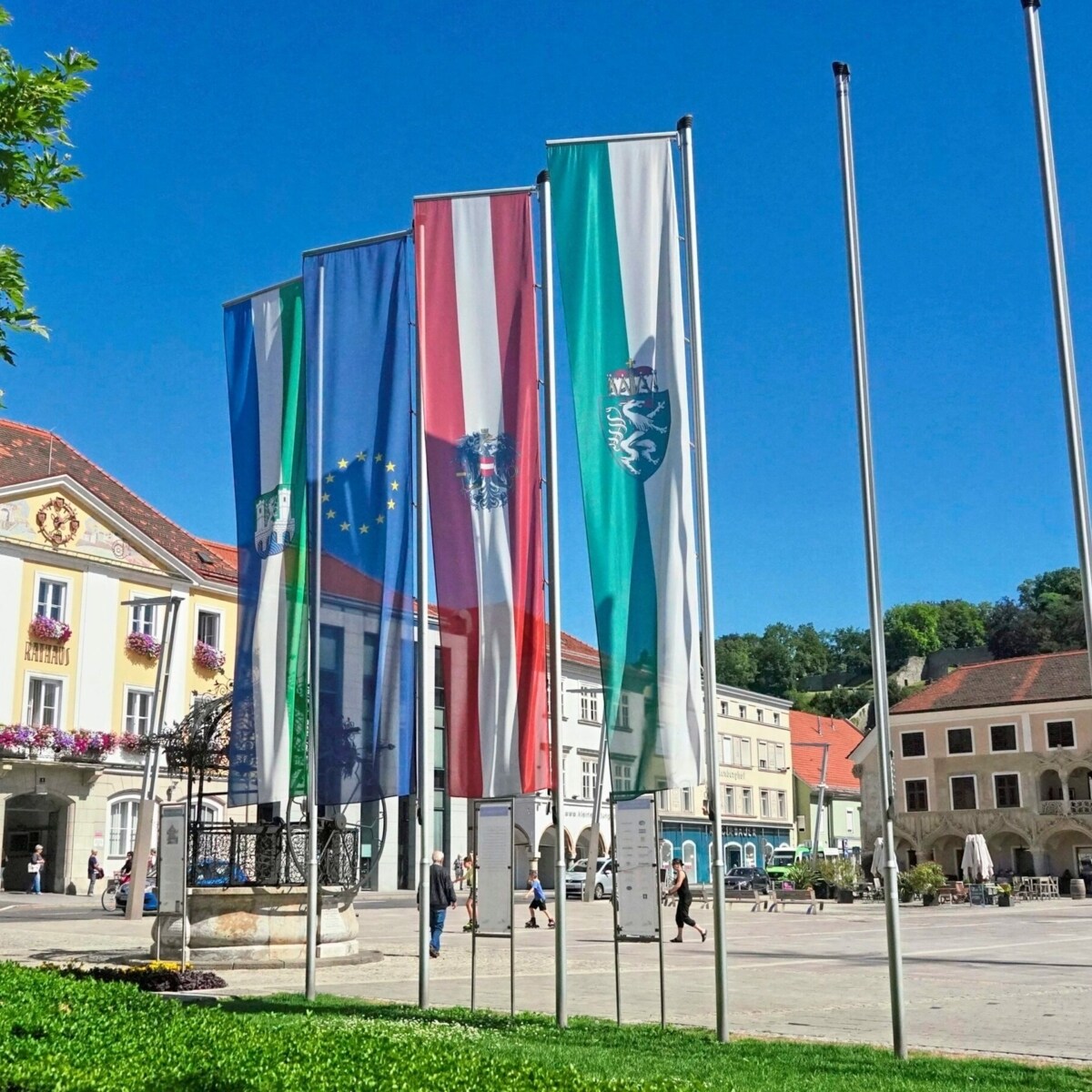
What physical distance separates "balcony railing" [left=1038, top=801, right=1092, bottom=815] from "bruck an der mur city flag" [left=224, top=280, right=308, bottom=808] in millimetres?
59665

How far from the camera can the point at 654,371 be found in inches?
521

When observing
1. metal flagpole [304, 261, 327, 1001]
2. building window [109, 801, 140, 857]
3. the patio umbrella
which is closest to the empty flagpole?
metal flagpole [304, 261, 327, 1001]

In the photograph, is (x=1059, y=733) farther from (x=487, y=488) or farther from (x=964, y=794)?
(x=487, y=488)

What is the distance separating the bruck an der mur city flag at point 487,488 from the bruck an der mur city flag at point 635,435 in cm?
102

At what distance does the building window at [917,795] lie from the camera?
72.4m

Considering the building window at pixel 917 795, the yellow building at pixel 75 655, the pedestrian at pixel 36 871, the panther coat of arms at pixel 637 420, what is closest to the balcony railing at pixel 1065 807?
the building window at pixel 917 795

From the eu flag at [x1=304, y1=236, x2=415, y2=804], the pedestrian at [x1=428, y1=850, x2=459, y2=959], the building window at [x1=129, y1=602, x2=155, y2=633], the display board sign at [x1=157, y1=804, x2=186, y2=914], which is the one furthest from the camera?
the building window at [x1=129, y1=602, x2=155, y2=633]

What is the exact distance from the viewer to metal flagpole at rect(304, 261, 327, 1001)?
50.0ft

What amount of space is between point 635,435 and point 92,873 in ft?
136

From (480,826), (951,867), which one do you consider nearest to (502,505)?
(480,826)

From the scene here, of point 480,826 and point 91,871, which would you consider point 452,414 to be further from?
point 91,871

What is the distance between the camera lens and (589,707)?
244 feet

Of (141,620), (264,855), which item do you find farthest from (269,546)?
(141,620)

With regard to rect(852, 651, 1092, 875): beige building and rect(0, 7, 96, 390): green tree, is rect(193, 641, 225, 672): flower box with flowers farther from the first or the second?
rect(0, 7, 96, 390): green tree
